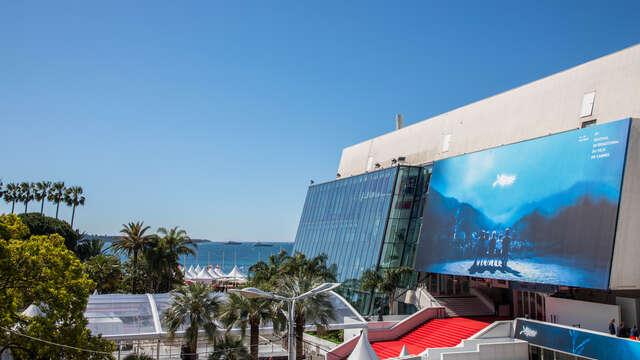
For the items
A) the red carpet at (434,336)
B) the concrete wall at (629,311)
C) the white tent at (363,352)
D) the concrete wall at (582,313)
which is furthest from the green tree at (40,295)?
the concrete wall at (629,311)

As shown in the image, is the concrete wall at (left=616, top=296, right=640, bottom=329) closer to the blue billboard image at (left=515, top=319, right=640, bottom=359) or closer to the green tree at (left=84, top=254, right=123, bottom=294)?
the blue billboard image at (left=515, top=319, right=640, bottom=359)

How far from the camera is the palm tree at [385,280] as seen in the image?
41875 mm

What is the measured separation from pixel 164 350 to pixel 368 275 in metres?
18.2

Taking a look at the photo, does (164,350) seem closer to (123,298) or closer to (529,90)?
(123,298)

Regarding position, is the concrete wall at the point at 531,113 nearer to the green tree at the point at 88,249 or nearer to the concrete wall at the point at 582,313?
the concrete wall at the point at 582,313

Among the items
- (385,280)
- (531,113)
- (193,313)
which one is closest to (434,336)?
(385,280)

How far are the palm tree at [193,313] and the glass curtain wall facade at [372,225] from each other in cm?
2104

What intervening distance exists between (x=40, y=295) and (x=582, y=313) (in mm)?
30426

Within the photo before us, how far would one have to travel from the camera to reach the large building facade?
2784 cm

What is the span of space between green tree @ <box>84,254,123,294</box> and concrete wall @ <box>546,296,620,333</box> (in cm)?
4418

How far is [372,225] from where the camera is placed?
48094mm

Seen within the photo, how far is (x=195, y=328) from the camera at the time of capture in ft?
87.6

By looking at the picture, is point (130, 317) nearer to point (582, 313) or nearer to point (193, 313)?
point (193, 313)

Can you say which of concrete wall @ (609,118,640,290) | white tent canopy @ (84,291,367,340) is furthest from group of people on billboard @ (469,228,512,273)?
white tent canopy @ (84,291,367,340)
